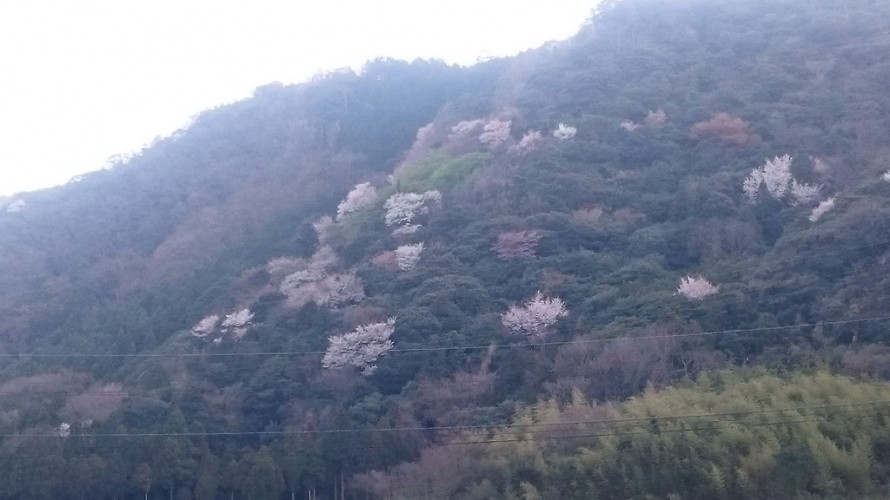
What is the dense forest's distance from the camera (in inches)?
A: 703

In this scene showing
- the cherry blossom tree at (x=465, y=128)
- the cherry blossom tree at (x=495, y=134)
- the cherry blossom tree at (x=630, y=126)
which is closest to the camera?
the cherry blossom tree at (x=630, y=126)

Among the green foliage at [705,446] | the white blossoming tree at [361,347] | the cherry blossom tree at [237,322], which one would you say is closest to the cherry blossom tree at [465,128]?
the cherry blossom tree at [237,322]

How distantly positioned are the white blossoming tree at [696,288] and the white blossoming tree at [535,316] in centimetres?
316

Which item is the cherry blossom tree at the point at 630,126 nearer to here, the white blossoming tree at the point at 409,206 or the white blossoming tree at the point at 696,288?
the white blossoming tree at the point at 409,206

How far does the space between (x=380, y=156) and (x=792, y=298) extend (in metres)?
30.3

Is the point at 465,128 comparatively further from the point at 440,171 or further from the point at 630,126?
the point at 630,126

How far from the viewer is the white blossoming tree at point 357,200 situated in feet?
125

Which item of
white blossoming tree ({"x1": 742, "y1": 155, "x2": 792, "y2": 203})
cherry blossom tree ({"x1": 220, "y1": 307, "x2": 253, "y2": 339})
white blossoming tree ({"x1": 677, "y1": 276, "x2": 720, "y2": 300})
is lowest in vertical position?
cherry blossom tree ({"x1": 220, "y1": 307, "x2": 253, "y2": 339})

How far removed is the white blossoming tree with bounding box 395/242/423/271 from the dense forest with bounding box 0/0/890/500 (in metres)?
0.12

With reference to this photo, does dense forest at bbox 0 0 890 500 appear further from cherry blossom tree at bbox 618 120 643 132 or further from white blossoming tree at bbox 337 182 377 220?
white blossoming tree at bbox 337 182 377 220

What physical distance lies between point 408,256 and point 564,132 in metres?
8.71

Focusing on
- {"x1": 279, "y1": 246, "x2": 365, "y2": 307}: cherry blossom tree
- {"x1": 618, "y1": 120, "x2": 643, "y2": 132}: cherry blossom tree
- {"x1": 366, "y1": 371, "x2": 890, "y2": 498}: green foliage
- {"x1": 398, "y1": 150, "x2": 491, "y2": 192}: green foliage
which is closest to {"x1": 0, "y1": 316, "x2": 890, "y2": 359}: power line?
{"x1": 366, "y1": 371, "x2": 890, "y2": 498}: green foliage

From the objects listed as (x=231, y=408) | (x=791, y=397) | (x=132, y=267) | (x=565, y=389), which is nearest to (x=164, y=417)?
(x=231, y=408)

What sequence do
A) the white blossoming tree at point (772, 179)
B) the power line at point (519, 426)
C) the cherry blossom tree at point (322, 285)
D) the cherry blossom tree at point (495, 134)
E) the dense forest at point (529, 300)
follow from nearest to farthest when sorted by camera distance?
the power line at point (519, 426), the dense forest at point (529, 300), the white blossoming tree at point (772, 179), the cherry blossom tree at point (322, 285), the cherry blossom tree at point (495, 134)
